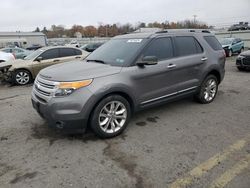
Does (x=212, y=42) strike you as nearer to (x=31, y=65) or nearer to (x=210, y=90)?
(x=210, y=90)

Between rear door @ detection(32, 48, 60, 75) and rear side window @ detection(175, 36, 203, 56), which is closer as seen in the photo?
rear side window @ detection(175, 36, 203, 56)

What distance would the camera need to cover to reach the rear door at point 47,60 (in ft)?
30.2

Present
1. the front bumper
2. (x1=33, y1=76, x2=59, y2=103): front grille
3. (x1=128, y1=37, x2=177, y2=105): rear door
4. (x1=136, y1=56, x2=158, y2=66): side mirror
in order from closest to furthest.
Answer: the front bumper, (x1=33, y1=76, x2=59, y2=103): front grille, (x1=136, y1=56, x2=158, y2=66): side mirror, (x1=128, y1=37, x2=177, y2=105): rear door

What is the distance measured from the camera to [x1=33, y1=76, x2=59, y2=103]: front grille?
3746 millimetres

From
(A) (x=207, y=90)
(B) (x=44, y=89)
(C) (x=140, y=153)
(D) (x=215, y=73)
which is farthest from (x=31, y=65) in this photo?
(C) (x=140, y=153)

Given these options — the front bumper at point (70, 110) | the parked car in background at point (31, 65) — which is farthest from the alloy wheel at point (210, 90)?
the parked car in background at point (31, 65)

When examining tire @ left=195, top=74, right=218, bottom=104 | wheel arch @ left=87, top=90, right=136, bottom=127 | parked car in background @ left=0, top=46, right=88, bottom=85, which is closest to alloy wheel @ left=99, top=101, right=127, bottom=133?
wheel arch @ left=87, top=90, right=136, bottom=127

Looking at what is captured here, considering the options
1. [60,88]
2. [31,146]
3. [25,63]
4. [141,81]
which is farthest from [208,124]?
[25,63]

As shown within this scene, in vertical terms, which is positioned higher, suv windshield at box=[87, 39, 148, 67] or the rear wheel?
suv windshield at box=[87, 39, 148, 67]

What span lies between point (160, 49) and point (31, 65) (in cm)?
622

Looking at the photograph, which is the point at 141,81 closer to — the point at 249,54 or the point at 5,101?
the point at 5,101

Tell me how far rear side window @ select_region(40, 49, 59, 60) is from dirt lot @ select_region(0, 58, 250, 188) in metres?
4.42

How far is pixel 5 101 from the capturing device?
22.1ft

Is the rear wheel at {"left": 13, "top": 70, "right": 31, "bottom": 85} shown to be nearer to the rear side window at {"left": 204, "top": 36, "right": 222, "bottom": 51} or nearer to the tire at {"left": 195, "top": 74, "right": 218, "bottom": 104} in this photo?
the tire at {"left": 195, "top": 74, "right": 218, "bottom": 104}
